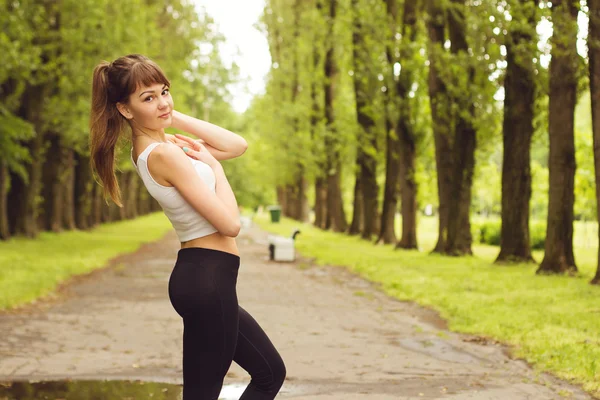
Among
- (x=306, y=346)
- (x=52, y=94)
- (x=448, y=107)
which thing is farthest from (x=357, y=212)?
(x=306, y=346)

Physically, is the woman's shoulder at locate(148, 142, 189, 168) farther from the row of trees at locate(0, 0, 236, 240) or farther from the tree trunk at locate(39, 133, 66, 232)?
the tree trunk at locate(39, 133, 66, 232)

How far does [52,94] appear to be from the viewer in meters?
31.1

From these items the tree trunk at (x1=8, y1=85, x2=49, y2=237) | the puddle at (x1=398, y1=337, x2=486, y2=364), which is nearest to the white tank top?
the puddle at (x1=398, y1=337, x2=486, y2=364)

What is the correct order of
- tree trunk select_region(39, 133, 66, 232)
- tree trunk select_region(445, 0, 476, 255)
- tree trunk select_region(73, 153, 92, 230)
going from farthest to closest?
tree trunk select_region(73, 153, 92, 230), tree trunk select_region(39, 133, 66, 232), tree trunk select_region(445, 0, 476, 255)

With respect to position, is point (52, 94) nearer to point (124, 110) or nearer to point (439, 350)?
point (439, 350)

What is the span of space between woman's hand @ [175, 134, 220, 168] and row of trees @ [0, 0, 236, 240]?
19802 millimetres

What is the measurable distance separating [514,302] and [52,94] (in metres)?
22.1

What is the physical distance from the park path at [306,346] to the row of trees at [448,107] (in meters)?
5.43

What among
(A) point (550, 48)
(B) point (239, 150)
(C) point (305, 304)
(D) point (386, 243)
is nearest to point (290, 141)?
(D) point (386, 243)

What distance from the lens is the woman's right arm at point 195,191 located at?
3.49 m

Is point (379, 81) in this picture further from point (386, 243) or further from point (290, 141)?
point (290, 141)

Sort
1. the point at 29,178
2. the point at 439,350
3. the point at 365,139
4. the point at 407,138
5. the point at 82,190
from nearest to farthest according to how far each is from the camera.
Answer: the point at 439,350 < the point at 407,138 < the point at 29,178 < the point at 365,139 < the point at 82,190

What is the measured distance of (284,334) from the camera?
34.0 ft

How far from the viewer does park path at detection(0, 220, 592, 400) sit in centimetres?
727
